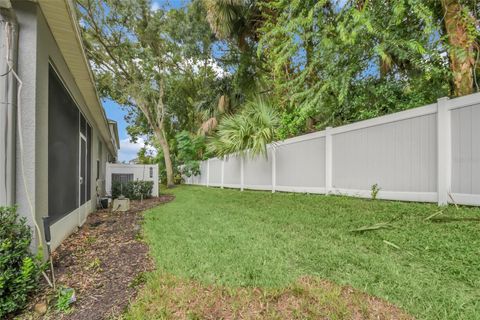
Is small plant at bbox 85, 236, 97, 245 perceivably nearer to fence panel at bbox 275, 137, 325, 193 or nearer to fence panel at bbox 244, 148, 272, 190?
fence panel at bbox 275, 137, 325, 193

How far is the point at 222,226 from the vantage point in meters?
4.65

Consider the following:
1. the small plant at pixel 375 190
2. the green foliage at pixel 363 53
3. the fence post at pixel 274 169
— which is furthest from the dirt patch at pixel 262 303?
the fence post at pixel 274 169

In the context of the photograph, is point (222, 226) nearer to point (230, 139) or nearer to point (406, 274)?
point (406, 274)

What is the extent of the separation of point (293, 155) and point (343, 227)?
3.85 metres

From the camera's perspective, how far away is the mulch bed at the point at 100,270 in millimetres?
2152

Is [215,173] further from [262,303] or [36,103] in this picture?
[262,303]

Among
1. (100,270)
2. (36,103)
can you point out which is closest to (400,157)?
(100,270)

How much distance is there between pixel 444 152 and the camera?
13.4ft

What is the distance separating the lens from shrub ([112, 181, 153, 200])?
1053cm

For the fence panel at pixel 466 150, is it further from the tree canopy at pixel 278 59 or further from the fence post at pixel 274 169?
the fence post at pixel 274 169

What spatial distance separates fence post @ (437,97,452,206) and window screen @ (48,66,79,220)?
17.4ft

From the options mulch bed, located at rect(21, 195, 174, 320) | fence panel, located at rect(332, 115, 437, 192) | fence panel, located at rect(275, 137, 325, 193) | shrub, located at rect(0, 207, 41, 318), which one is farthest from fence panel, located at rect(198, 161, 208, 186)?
shrub, located at rect(0, 207, 41, 318)

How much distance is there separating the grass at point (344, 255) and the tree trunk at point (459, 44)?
2.11 metres

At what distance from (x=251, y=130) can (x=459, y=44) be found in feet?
18.3
